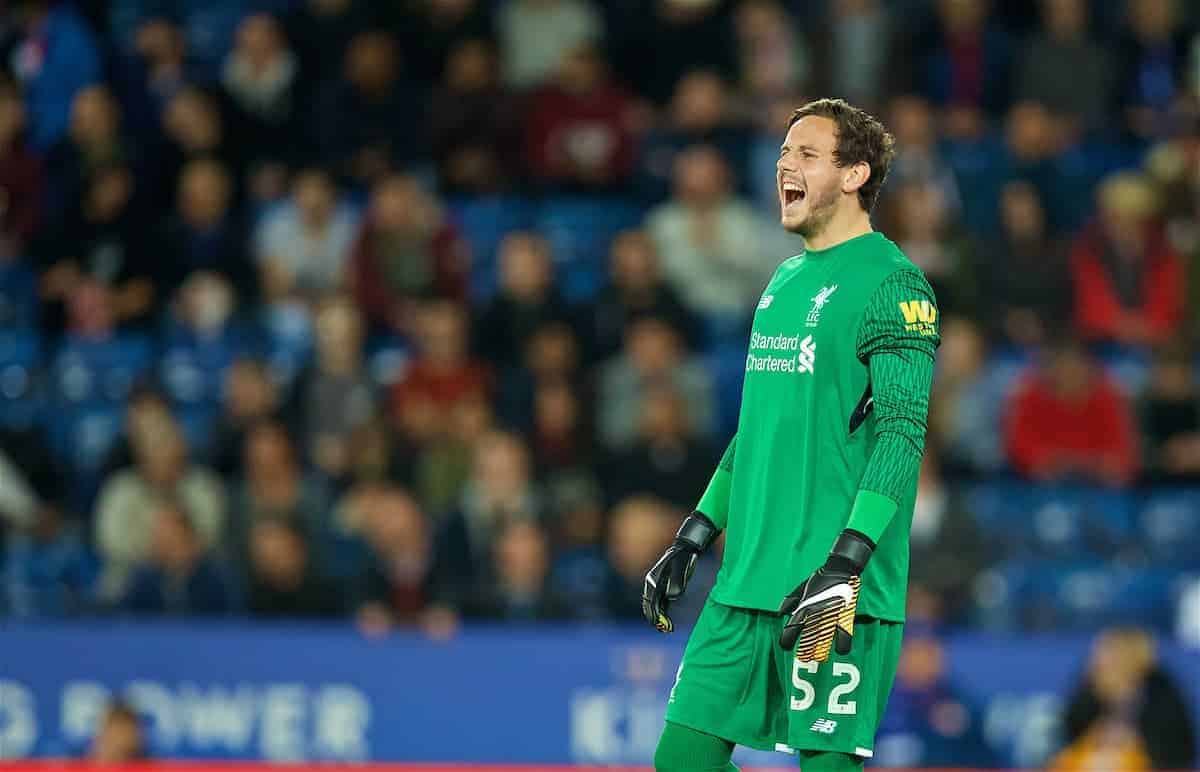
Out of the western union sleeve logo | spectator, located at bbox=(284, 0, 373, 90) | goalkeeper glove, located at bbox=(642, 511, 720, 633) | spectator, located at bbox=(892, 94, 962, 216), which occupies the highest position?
spectator, located at bbox=(284, 0, 373, 90)

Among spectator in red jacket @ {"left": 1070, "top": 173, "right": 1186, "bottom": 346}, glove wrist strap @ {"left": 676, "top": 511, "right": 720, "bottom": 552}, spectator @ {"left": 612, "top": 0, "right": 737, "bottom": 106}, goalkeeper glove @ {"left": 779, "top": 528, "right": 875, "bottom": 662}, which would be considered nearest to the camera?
goalkeeper glove @ {"left": 779, "top": 528, "right": 875, "bottom": 662}

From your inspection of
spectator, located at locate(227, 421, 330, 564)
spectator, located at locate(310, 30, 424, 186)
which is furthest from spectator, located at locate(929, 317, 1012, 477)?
spectator, located at locate(310, 30, 424, 186)

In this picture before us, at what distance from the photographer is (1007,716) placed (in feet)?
30.9

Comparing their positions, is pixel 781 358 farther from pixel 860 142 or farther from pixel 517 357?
pixel 517 357

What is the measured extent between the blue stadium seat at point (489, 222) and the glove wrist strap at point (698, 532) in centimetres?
740

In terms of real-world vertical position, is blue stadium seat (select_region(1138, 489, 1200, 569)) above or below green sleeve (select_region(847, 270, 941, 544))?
below

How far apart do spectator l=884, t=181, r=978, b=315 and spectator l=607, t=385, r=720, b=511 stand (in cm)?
177

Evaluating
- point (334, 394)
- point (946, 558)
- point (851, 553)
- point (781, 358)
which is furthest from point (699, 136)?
point (851, 553)

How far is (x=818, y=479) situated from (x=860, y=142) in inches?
31.1

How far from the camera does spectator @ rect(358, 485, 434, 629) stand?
32.3ft

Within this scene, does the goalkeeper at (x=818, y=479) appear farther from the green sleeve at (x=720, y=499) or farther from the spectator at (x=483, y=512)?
the spectator at (x=483, y=512)

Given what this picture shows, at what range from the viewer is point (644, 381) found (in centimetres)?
1080

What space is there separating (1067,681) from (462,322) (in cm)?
389

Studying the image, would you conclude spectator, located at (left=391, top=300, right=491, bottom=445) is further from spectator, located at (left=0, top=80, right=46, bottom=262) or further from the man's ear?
the man's ear
